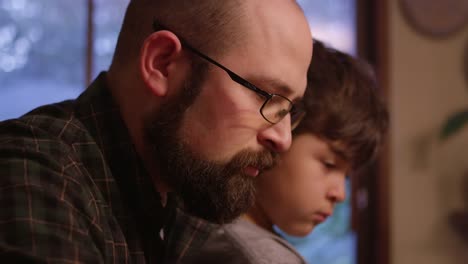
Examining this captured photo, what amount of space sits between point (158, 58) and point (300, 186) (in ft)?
1.71

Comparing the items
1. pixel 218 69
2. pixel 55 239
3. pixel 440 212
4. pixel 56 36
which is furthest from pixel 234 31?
pixel 440 212

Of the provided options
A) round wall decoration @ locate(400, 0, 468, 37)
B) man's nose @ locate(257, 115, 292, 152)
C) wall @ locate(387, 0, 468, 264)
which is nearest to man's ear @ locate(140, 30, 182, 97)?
man's nose @ locate(257, 115, 292, 152)

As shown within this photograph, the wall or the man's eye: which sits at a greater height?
the wall

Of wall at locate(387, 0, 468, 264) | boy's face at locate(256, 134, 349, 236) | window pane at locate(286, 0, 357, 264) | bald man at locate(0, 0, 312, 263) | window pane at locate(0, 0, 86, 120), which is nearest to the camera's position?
bald man at locate(0, 0, 312, 263)

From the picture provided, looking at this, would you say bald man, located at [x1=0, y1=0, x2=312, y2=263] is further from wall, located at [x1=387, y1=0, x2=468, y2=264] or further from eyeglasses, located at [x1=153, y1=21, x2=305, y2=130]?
wall, located at [x1=387, y1=0, x2=468, y2=264]

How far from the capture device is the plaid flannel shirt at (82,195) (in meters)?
0.67

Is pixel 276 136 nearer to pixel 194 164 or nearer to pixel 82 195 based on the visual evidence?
pixel 194 164

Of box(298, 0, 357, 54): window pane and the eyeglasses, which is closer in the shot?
the eyeglasses

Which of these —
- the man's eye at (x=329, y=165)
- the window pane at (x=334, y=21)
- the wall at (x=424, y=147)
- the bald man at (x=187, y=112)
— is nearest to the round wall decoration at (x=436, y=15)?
the wall at (x=424, y=147)

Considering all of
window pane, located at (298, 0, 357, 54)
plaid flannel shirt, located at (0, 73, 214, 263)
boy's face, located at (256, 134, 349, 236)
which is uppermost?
window pane, located at (298, 0, 357, 54)

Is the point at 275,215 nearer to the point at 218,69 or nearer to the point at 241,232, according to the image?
the point at 241,232

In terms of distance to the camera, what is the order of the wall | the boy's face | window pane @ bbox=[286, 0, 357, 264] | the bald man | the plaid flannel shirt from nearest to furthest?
the plaid flannel shirt, the bald man, the boy's face, window pane @ bbox=[286, 0, 357, 264], the wall

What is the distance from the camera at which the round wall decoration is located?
257 cm

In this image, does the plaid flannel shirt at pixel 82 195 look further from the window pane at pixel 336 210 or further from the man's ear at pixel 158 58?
the window pane at pixel 336 210
